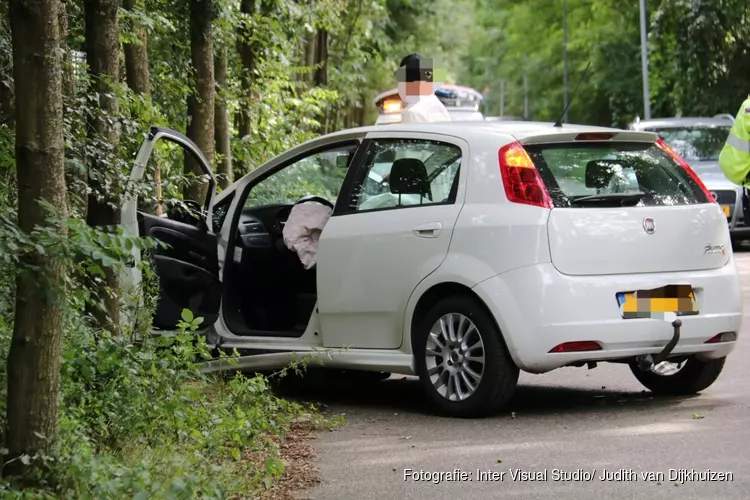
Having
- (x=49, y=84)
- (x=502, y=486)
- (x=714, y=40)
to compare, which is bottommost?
(x=502, y=486)

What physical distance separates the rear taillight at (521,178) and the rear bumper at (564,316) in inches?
16.0

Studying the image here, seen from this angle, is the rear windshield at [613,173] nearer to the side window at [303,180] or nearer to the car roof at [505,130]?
the car roof at [505,130]

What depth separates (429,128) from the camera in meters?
8.38

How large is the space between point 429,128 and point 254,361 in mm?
1910

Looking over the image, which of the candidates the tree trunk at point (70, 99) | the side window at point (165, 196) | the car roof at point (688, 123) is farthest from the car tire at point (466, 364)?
the car roof at point (688, 123)

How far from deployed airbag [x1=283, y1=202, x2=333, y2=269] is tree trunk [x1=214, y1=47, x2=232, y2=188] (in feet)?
18.7

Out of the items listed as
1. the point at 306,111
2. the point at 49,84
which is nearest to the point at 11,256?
the point at 49,84

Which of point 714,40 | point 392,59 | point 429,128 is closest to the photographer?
point 429,128

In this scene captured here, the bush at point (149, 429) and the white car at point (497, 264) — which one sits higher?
the white car at point (497, 264)

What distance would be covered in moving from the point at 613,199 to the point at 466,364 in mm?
1278

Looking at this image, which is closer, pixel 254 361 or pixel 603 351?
pixel 603 351

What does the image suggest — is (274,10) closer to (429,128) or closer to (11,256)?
(429,128)

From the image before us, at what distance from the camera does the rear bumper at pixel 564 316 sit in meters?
7.44

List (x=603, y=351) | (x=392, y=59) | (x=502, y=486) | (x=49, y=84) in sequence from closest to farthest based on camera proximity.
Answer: (x=49, y=84), (x=502, y=486), (x=603, y=351), (x=392, y=59)
